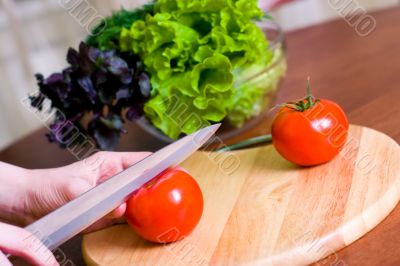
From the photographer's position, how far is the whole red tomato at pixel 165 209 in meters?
0.80

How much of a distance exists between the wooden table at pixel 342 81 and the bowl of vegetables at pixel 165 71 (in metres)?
0.15

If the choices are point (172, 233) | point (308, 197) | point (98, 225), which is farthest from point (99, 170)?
point (308, 197)

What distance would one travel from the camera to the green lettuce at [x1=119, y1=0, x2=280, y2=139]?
103 cm

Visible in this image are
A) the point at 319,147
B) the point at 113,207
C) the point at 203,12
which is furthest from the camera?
the point at 203,12

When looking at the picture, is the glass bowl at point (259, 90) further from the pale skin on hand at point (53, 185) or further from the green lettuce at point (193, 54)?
the pale skin on hand at point (53, 185)

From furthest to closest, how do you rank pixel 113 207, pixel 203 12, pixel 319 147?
pixel 203 12 < pixel 319 147 < pixel 113 207

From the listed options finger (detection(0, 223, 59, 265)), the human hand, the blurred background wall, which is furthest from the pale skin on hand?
the blurred background wall

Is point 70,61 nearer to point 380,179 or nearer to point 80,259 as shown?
point 80,259

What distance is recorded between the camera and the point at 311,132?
906 mm

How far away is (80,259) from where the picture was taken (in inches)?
35.6

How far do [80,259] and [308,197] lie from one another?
38 cm

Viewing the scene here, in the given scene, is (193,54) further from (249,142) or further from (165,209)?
(165,209)

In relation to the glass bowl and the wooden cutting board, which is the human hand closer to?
the wooden cutting board

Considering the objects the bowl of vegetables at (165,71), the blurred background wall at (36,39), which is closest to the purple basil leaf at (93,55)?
the bowl of vegetables at (165,71)
